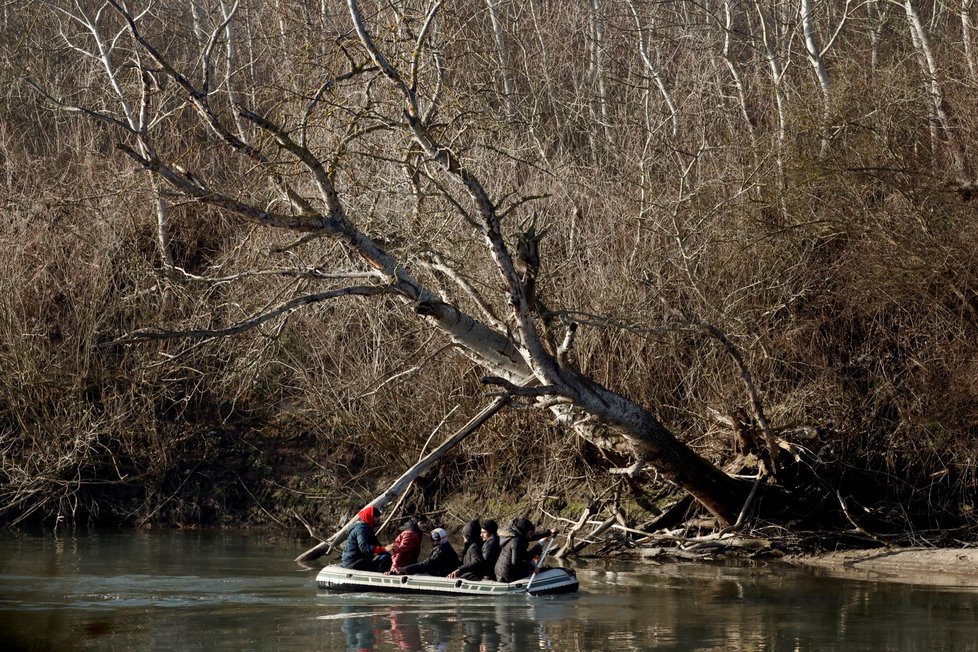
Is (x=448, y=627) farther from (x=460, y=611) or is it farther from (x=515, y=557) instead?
(x=515, y=557)

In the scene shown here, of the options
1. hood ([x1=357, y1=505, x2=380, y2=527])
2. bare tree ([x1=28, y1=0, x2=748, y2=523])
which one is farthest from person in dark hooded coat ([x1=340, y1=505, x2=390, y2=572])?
bare tree ([x1=28, y1=0, x2=748, y2=523])

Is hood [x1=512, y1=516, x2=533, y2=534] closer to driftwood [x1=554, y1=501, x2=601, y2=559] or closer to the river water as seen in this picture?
the river water

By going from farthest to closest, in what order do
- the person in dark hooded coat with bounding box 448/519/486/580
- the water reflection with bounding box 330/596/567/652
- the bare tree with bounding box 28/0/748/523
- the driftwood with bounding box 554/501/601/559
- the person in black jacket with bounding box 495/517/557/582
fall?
the driftwood with bounding box 554/501/601/559 < the person in dark hooded coat with bounding box 448/519/486/580 < the person in black jacket with bounding box 495/517/557/582 < the bare tree with bounding box 28/0/748/523 < the water reflection with bounding box 330/596/567/652

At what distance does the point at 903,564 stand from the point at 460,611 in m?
6.19

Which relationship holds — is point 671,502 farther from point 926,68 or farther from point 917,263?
point 926,68

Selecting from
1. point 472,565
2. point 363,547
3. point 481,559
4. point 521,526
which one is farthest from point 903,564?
point 363,547

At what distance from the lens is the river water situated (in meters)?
11.4

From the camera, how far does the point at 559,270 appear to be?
18.4 meters

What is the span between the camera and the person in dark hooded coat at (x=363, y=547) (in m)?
15.4

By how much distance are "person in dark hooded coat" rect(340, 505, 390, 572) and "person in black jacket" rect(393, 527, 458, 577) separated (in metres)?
0.42

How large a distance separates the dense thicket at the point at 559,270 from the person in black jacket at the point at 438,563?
2055mm

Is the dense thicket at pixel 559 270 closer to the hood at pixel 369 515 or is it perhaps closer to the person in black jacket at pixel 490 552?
the hood at pixel 369 515

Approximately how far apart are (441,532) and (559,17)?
12.0 meters

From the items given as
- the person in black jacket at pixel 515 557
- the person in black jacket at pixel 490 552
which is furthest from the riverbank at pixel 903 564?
the person in black jacket at pixel 490 552
